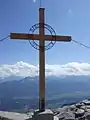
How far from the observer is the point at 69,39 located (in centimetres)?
1266

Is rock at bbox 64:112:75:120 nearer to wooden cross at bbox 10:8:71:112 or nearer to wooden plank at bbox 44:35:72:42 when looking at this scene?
wooden cross at bbox 10:8:71:112

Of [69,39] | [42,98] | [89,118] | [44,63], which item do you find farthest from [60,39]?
[89,118]

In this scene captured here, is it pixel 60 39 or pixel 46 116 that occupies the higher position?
pixel 60 39

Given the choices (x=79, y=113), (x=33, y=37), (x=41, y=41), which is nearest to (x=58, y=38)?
(x=41, y=41)

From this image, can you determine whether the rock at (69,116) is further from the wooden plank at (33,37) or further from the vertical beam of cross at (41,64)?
the wooden plank at (33,37)

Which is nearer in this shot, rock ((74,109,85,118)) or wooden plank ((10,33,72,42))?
rock ((74,109,85,118))

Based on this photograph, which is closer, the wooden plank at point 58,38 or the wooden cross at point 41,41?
the wooden cross at point 41,41

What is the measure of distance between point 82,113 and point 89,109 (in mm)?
497

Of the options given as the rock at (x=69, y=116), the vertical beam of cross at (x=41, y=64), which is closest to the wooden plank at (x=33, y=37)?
the vertical beam of cross at (x=41, y=64)

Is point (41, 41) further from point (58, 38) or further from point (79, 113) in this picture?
point (79, 113)

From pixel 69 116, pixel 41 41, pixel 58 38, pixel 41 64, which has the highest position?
pixel 58 38

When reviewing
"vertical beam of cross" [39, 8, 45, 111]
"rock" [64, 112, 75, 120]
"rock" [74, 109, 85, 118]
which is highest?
"vertical beam of cross" [39, 8, 45, 111]

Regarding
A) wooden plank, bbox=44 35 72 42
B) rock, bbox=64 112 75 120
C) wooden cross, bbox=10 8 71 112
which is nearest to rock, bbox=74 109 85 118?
rock, bbox=64 112 75 120

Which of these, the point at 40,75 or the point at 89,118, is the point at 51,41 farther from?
the point at 89,118
